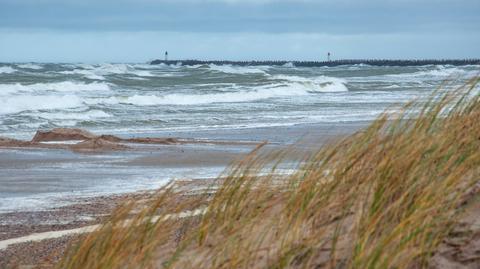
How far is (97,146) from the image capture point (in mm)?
16844

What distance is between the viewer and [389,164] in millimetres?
4539

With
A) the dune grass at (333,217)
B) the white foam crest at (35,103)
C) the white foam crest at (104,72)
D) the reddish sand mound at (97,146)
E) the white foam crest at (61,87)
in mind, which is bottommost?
the white foam crest at (104,72)

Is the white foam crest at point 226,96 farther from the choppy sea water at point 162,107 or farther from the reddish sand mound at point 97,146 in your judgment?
the reddish sand mound at point 97,146

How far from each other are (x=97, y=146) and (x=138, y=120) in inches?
299

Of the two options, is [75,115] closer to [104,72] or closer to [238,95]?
[238,95]

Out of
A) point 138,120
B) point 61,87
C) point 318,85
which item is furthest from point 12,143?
point 318,85

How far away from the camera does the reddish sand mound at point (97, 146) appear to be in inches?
657

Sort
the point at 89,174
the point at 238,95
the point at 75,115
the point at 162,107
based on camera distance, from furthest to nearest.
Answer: the point at 238,95
the point at 162,107
the point at 75,115
the point at 89,174

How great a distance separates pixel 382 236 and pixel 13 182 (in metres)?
9.18

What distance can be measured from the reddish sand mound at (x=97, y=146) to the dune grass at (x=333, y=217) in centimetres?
1169

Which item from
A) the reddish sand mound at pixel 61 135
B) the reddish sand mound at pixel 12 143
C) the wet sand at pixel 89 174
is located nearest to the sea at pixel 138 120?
the wet sand at pixel 89 174

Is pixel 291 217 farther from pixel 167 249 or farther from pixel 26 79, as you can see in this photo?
pixel 26 79

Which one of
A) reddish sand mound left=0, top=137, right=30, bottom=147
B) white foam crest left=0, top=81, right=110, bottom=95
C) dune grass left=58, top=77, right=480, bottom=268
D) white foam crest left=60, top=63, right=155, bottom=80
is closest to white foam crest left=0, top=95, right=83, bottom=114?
white foam crest left=0, top=81, right=110, bottom=95

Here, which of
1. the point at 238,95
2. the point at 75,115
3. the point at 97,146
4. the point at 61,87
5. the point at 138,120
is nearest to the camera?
the point at 97,146
